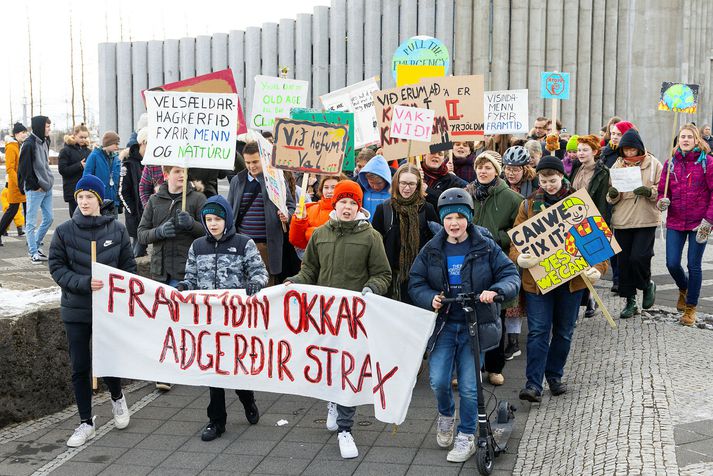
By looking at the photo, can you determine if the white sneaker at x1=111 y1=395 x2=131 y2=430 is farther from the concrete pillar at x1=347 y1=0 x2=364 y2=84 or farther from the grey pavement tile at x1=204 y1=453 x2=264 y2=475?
the concrete pillar at x1=347 y1=0 x2=364 y2=84

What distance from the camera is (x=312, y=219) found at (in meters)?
7.27

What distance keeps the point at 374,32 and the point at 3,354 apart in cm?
2013

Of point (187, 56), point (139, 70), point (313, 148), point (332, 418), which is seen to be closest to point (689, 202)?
point (313, 148)

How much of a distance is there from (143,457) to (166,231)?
191 cm

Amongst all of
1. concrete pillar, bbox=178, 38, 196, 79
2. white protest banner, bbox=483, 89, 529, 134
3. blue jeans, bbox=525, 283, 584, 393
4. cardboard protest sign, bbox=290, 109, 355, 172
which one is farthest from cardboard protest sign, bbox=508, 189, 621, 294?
concrete pillar, bbox=178, 38, 196, 79

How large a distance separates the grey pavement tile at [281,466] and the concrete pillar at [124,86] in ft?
81.5

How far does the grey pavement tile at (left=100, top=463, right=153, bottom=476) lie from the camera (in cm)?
556

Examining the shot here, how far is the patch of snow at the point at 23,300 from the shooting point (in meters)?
6.53

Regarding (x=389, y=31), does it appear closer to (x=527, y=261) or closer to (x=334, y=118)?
(x=334, y=118)

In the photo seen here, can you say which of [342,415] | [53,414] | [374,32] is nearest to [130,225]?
[53,414]

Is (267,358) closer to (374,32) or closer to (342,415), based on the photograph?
(342,415)

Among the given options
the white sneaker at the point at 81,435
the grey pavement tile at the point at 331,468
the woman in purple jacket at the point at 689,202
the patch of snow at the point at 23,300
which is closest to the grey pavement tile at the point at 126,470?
the white sneaker at the point at 81,435

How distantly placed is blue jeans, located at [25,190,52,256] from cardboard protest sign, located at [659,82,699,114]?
8.11 m

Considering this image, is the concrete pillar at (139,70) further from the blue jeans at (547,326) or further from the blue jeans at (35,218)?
the blue jeans at (547,326)
